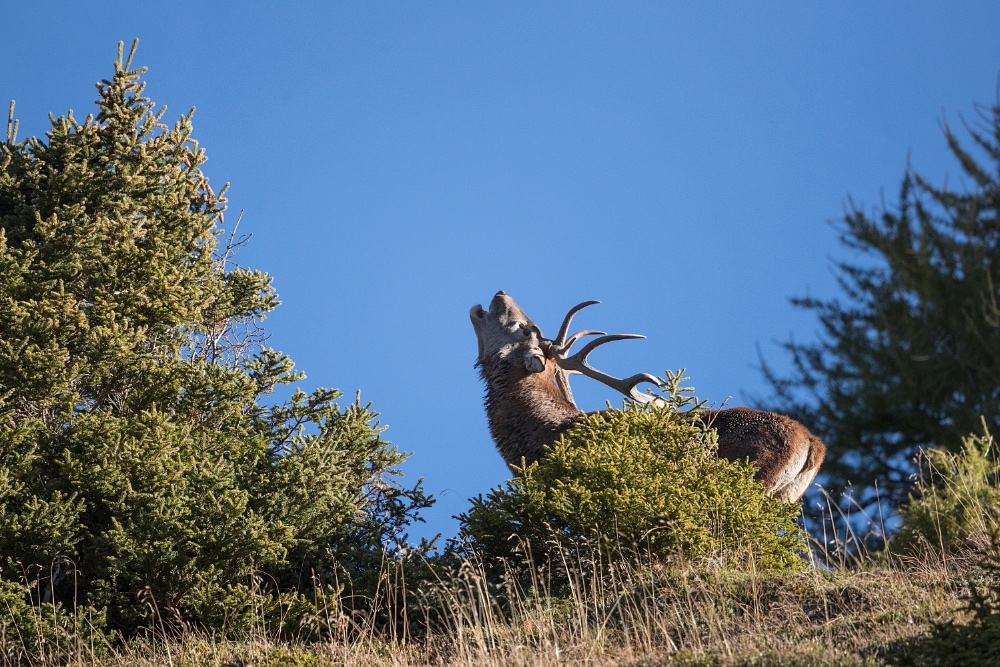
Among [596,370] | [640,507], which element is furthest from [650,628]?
[596,370]

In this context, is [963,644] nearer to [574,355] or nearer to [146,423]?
[146,423]

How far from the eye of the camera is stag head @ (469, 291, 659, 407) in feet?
40.7

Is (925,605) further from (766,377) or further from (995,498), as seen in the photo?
(766,377)

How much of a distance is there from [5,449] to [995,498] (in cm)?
829

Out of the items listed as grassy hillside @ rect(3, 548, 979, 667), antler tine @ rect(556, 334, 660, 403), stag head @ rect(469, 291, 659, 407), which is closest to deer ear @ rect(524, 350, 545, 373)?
stag head @ rect(469, 291, 659, 407)

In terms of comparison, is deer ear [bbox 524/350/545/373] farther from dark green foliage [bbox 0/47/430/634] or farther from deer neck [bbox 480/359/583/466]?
dark green foliage [bbox 0/47/430/634]

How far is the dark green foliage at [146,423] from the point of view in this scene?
798 cm

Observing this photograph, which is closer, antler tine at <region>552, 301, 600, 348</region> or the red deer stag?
the red deer stag

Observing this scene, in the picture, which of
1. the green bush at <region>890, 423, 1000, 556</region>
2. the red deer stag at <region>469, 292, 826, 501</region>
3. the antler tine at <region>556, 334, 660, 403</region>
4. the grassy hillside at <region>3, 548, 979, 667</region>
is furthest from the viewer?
the antler tine at <region>556, 334, 660, 403</region>

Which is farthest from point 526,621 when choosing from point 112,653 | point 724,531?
point 112,653

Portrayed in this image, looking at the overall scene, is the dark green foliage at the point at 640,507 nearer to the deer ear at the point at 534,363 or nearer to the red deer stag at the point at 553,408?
the red deer stag at the point at 553,408

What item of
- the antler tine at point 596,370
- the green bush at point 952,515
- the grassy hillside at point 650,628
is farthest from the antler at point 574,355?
the grassy hillside at point 650,628

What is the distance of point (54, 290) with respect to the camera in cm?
874

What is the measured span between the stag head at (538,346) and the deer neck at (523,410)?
0.15 m
